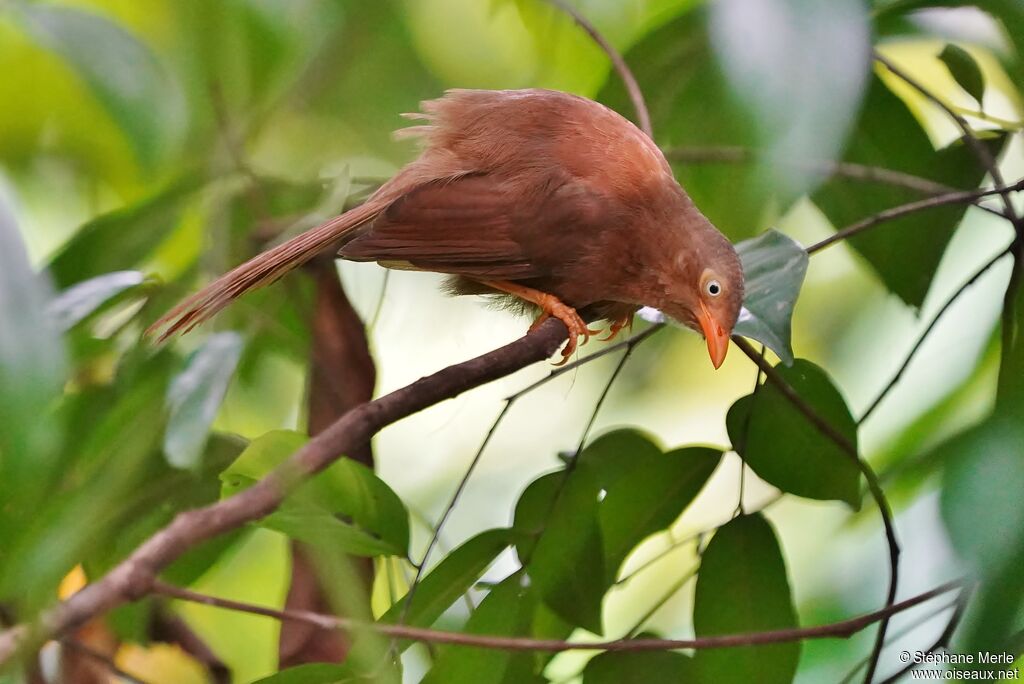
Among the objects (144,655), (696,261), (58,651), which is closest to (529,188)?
(696,261)

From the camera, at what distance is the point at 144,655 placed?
2.00 meters

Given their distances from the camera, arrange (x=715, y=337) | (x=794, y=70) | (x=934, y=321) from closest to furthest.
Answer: (x=794, y=70)
(x=934, y=321)
(x=715, y=337)

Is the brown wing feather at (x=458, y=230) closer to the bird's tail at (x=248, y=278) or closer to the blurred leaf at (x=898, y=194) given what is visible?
the bird's tail at (x=248, y=278)

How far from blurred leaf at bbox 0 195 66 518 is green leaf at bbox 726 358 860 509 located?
825 millimetres

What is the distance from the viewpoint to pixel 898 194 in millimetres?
1601

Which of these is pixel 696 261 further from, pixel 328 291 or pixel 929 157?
pixel 328 291

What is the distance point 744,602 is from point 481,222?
622mm

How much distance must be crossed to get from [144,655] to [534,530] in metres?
1.09

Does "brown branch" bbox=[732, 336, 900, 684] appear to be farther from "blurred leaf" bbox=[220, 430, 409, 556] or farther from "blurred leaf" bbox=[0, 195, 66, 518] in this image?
"blurred leaf" bbox=[0, 195, 66, 518]

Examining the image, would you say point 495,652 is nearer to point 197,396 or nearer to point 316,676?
point 316,676

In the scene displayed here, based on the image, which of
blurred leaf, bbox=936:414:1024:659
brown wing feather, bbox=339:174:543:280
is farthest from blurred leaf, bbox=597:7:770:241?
blurred leaf, bbox=936:414:1024:659

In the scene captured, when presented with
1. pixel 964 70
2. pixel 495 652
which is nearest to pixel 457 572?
pixel 495 652

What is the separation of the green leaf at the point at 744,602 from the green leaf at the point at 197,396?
2.13 feet

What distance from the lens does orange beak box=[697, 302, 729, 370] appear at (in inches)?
52.3
